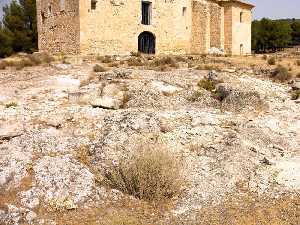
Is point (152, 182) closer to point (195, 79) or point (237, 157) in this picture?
point (237, 157)

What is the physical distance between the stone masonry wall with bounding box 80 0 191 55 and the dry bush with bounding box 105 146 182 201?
15704 mm

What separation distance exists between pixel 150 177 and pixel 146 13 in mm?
19436

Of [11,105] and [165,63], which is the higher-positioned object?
[165,63]

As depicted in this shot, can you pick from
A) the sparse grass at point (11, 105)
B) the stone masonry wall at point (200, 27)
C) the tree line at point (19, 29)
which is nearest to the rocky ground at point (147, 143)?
the sparse grass at point (11, 105)

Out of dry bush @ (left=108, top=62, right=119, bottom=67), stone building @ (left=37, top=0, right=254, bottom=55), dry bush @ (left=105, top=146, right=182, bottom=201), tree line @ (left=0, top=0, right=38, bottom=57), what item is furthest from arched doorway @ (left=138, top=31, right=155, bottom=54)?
dry bush @ (left=105, top=146, right=182, bottom=201)

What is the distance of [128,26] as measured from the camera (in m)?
26.3

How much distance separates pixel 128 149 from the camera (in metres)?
10.8

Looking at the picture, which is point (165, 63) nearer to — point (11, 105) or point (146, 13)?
point (146, 13)

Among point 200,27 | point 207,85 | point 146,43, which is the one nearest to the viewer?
point 207,85

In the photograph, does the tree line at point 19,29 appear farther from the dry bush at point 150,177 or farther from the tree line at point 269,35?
the dry bush at point 150,177

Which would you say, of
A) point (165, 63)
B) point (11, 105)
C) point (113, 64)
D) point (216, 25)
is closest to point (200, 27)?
point (216, 25)

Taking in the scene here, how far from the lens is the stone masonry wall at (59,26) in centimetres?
2464

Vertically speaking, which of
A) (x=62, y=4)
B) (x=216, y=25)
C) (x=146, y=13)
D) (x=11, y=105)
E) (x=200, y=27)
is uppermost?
(x=62, y=4)

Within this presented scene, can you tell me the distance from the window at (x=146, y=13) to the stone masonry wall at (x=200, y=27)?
15.2 feet
